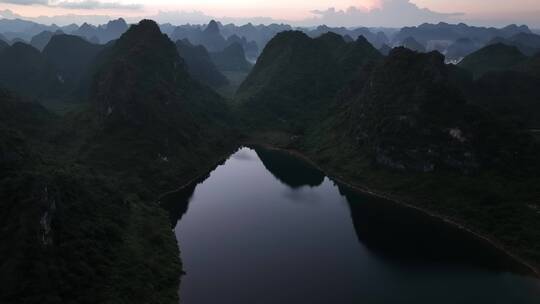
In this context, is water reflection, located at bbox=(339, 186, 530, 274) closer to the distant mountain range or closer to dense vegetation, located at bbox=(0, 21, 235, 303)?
the distant mountain range

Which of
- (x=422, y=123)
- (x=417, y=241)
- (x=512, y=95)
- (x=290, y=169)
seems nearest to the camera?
(x=417, y=241)

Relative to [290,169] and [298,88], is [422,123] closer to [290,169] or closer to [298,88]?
[290,169]

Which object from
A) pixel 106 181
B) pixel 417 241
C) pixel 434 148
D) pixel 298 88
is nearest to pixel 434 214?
pixel 417 241

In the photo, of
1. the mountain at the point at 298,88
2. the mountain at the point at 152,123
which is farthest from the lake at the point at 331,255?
the mountain at the point at 298,88

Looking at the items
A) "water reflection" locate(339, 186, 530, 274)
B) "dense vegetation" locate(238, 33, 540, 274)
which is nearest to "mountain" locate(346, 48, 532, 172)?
"dense vegetation" locate(238, 33, 540, 274)

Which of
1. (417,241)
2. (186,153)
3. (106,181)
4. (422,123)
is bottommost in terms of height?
(186,153)

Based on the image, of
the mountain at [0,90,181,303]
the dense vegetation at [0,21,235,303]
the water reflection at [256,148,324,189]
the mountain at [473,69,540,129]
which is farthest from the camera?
the mountain at [473,69,540,129]

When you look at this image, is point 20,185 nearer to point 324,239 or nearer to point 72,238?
point 72,238

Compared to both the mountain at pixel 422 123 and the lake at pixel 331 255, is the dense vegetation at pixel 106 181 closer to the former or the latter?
the lake at pixel 331 255
